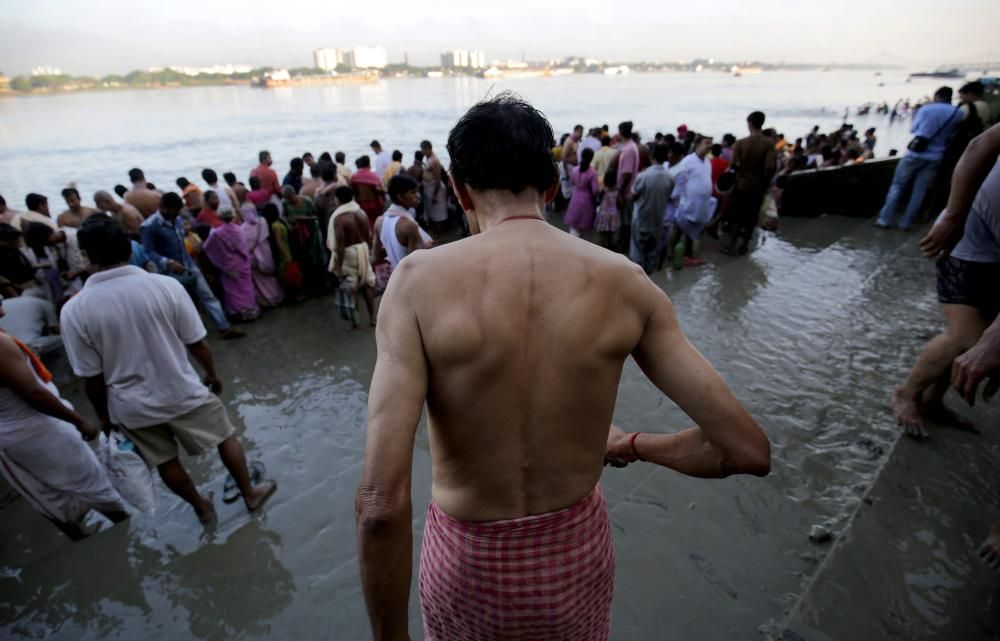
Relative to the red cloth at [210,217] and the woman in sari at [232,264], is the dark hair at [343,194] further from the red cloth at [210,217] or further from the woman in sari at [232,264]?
the red cloth at [210,217]

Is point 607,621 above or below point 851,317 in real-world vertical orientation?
Result: above

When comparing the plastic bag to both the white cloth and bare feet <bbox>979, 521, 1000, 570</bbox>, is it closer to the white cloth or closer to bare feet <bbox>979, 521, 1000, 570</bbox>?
the white cloth

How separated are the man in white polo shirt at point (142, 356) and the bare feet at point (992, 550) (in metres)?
3.85

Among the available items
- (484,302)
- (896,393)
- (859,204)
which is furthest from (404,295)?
(859,204)

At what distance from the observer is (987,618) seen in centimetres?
194

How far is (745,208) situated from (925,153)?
2699mm

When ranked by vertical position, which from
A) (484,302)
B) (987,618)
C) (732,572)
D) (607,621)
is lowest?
(732,572)

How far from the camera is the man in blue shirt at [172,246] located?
16.5 feet

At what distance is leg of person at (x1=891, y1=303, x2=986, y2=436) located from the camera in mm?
2725

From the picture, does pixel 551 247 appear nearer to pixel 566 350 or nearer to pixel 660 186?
pixel 566 350

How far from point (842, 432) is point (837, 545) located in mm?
1303

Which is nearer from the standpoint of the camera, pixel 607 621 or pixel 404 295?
pixel 404 295

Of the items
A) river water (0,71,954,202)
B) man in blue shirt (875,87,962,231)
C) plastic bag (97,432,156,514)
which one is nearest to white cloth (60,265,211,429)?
plastic bag (97,432,156,514)

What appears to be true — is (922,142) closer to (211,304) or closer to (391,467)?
(391,467)
